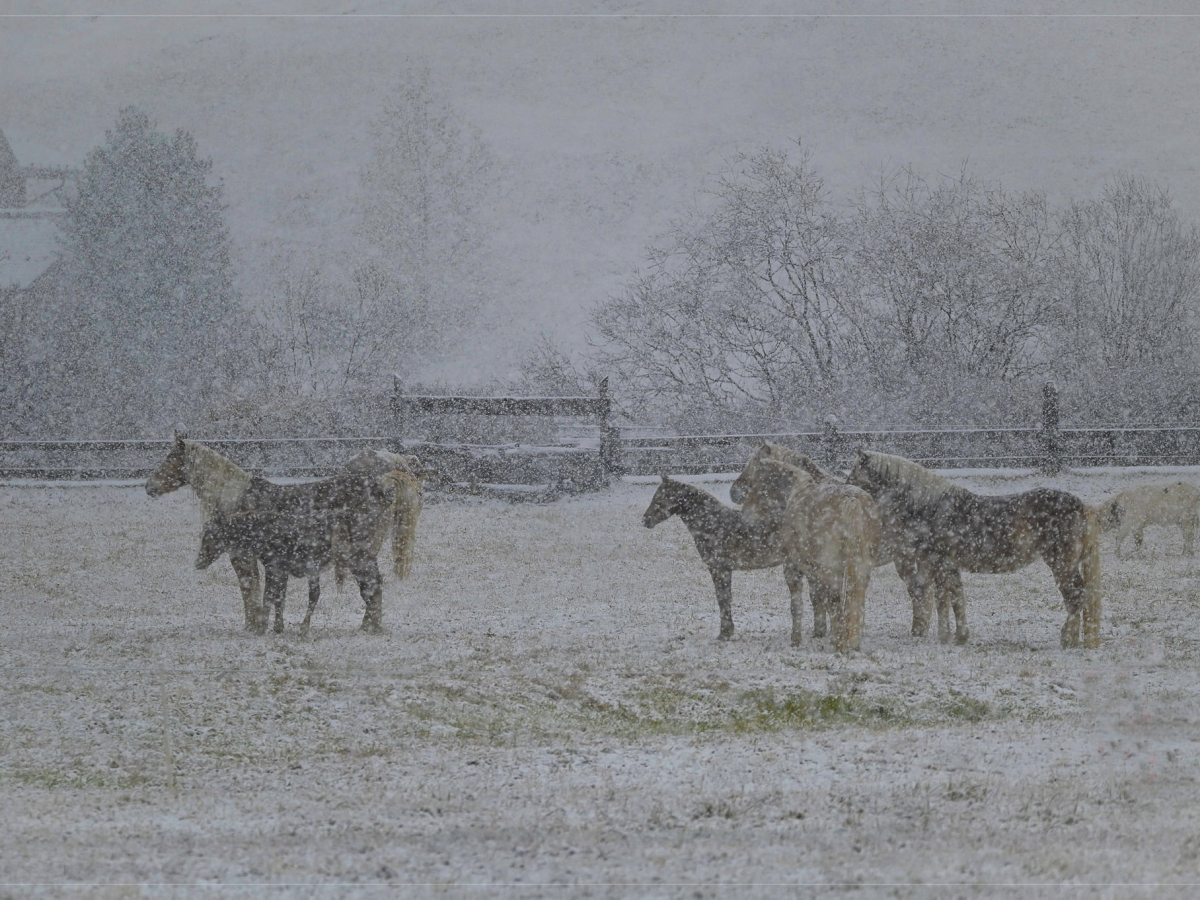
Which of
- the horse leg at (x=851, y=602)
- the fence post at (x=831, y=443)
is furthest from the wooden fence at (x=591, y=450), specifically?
the horse leg at (x=851, y=602)

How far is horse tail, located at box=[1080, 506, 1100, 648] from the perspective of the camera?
5395 millimetres

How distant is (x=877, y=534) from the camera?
5.38 meters

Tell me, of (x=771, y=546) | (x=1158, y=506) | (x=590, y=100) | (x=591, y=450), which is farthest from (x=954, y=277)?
(x=771, y=546)

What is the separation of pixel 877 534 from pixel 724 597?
0.95m

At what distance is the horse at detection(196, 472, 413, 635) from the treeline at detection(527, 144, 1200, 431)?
14.3 feet

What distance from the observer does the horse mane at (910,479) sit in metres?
5.64

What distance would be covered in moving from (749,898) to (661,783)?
918 mm

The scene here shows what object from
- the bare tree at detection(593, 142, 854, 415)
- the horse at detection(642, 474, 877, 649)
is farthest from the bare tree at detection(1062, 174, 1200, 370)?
the horse at detection(642, 474, 877, 649)

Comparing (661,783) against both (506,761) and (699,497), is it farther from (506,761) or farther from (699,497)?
(699,497)

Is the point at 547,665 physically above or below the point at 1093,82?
below

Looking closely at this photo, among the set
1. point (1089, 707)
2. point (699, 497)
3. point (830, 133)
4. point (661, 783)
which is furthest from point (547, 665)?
point (830, 133)

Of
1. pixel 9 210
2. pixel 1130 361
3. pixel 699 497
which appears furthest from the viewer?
pixel 1130 361

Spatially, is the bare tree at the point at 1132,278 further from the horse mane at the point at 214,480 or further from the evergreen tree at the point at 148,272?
the evergreen tree at the point at 148,272

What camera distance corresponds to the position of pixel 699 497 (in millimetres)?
5840
